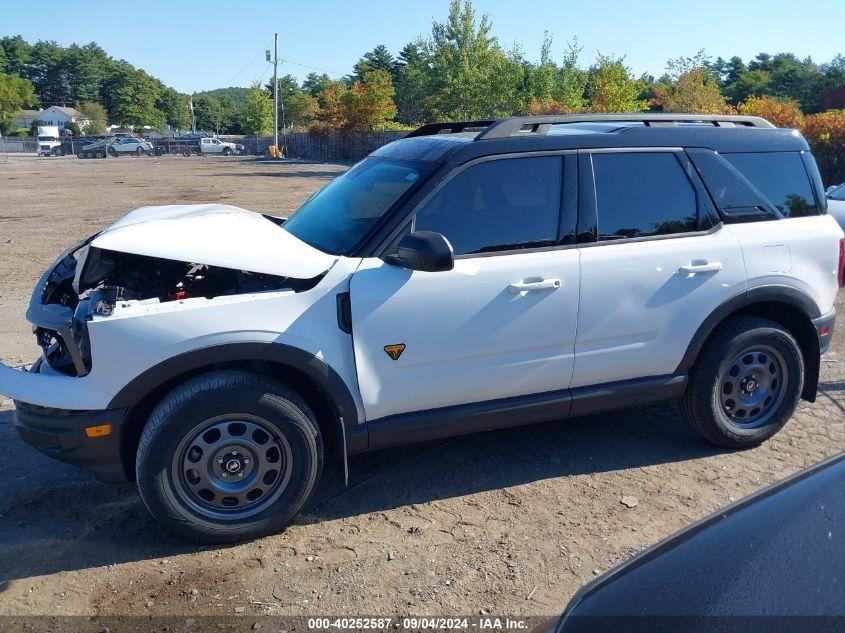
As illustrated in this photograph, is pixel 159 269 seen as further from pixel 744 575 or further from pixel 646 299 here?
pixel 744 575

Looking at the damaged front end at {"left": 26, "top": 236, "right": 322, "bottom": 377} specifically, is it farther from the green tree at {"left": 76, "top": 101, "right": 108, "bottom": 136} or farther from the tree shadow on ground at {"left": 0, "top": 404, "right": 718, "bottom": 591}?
the green tree at {"left": 76, "top": 101, "right": 108, "bottom": 136}

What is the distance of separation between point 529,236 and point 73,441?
8.26 ft

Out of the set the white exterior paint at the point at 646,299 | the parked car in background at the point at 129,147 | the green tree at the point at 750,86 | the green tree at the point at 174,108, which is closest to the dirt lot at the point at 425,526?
the white exterior paint at the point at 646,299

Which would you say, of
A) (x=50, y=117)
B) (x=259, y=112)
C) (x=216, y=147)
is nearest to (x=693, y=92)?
(x=216, y=147)

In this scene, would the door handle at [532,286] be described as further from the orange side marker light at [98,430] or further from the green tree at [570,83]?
the green tree at [570,83]

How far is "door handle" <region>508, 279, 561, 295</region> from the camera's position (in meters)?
3.89

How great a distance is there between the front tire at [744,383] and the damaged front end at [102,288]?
249cm

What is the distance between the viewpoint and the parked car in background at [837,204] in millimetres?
9758

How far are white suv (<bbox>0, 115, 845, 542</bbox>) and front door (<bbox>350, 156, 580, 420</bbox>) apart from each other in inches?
0.4

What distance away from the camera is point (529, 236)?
4.03 meters

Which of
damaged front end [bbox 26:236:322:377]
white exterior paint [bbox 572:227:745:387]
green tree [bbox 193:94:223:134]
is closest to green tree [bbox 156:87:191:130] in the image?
green tree [bbox 193:94:223:134]

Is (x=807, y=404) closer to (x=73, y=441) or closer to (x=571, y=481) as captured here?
(x=571, y=481)

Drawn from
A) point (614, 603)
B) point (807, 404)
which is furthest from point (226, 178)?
point (614, 603)

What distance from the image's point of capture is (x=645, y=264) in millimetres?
4195
